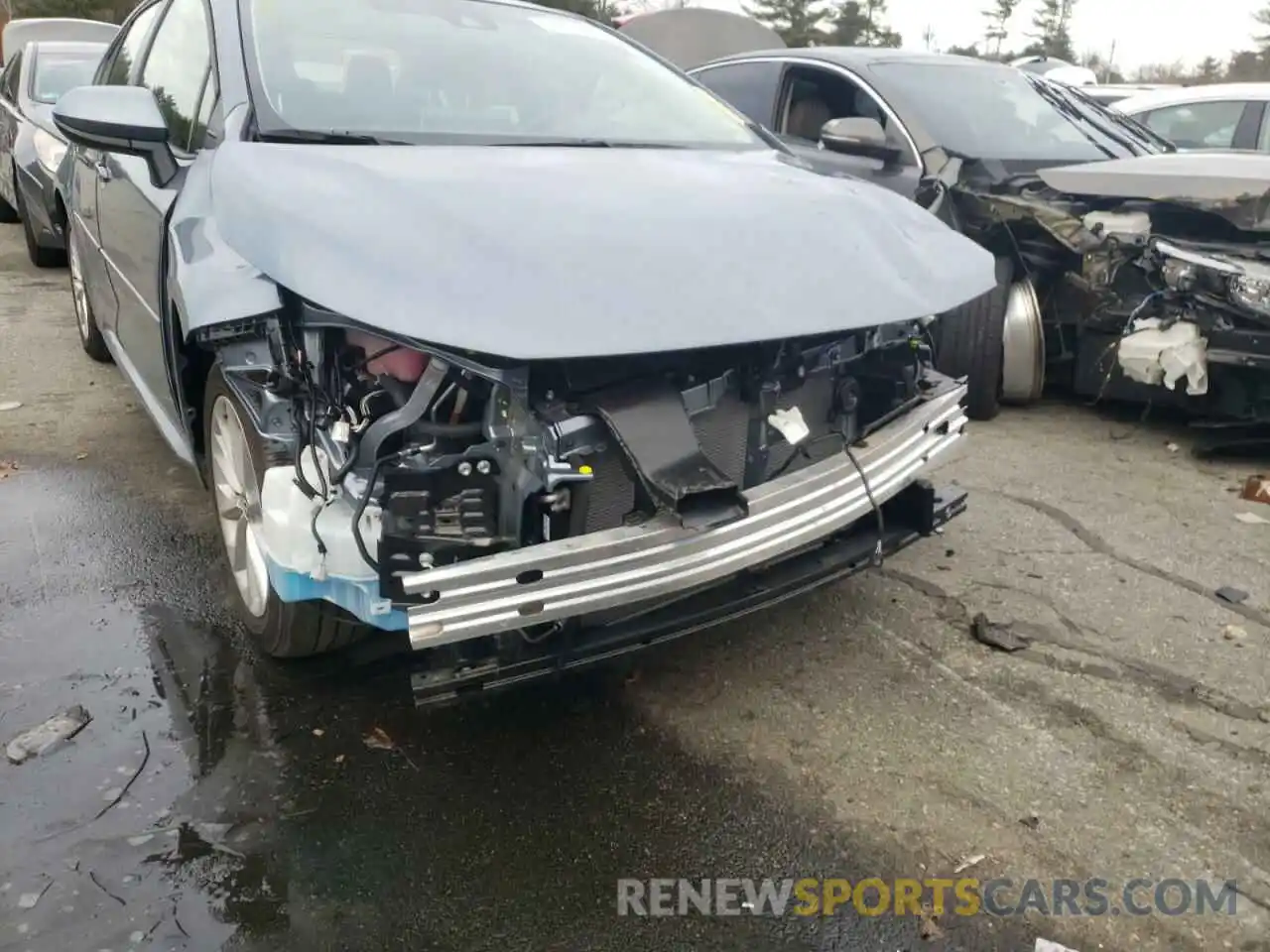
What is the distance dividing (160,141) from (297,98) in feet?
1.43

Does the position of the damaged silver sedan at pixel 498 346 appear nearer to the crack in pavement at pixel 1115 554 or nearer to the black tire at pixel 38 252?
the crack in pavement at pixel 1115 554

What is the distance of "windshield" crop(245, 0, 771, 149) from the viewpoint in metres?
3.02

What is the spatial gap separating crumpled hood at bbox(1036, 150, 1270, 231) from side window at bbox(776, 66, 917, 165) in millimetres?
1099

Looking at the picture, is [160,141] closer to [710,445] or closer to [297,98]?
[297,98]

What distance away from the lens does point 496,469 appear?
2211 millimetres

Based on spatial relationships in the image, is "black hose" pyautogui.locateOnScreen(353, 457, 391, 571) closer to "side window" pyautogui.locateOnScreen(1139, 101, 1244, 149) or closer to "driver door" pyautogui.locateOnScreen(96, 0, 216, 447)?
"driver door" pyautogui.locateOnScreen(96, 0, 216, 447)

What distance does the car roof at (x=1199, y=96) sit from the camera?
7809 millimetres

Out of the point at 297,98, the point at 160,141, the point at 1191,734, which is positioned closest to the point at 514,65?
the point at 297,98

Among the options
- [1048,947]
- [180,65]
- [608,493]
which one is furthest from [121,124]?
[1048,947]

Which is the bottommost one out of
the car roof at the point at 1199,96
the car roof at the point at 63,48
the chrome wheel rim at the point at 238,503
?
the chrome wheel rim at the point at 238,503

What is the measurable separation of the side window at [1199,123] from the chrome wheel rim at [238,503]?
24.1 ft

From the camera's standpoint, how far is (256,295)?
2439 mm

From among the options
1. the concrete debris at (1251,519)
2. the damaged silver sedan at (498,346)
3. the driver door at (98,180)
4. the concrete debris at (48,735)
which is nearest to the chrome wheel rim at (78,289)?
the driver door at (98,180)

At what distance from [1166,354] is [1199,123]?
4.54m
